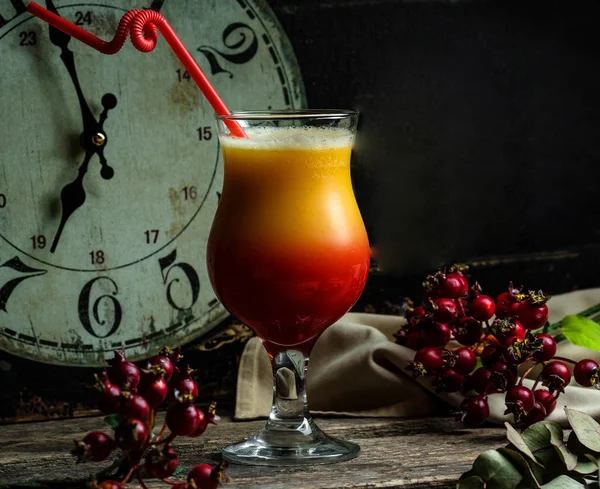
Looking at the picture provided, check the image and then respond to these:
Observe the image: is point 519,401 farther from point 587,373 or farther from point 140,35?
point 140,35

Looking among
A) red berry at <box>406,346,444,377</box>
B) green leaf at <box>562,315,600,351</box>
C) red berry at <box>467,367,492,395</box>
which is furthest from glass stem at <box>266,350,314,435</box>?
green leaf at <box>562,315,600,351</box>

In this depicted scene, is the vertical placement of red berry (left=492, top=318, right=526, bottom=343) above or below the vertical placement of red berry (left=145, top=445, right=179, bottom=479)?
above

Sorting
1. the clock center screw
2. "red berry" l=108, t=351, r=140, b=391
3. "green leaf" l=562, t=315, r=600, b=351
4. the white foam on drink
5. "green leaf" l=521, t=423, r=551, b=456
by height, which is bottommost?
"green leaf" l=521, t=423, r=551, b=456

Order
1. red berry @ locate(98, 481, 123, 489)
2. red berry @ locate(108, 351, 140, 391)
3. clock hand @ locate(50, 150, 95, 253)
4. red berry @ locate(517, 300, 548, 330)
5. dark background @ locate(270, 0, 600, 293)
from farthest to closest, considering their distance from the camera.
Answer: dark background @ locate(270, 0, 600, 293)
clock hand @ locate(50, 150, 95, 253)
red berry @ locate(517, 300, 548, 330)
red berry @ locate(108, 351, 140, 391)
red berry @ locate(98, 481, 123, 489)

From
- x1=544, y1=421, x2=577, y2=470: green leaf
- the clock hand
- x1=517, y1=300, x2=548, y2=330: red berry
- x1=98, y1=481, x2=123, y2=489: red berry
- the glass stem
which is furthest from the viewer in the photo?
the clock hand

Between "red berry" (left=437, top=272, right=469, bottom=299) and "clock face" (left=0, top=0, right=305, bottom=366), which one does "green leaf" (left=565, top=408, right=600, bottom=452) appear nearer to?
"red berry" (left=437, top=272, right=469, bottom=299)

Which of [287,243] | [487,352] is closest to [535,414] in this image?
[487,352]

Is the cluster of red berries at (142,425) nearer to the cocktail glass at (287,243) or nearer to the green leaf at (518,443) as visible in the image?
the cocktail glass at (287,243)

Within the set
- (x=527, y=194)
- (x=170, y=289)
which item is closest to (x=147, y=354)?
(x=170, y=289)
